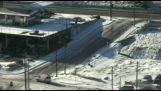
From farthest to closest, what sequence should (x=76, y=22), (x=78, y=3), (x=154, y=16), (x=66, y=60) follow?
1. (x=78, y=3)
2. (x=154, y=16)
3. (x=76, y=22)
4. (x=66, y=60)

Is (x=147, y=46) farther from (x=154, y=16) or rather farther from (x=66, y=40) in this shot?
(x=154, y=16)

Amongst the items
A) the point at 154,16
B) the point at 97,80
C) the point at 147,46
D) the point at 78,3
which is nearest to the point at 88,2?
the point at 78,3

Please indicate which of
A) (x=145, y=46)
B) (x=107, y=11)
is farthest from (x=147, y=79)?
(x=107, y=11)

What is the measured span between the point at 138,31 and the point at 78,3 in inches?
1167

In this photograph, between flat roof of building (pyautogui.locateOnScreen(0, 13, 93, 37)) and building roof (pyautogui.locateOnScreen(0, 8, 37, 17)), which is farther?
building roof (pyautogui.locateOnScreen(0, 8, 37, 17))

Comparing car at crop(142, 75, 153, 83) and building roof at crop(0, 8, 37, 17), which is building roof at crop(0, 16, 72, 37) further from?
car at crop(142, 75, 153, 83)

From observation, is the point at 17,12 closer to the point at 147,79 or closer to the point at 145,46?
the point at 145,46

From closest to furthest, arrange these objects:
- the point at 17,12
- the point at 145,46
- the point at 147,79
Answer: the point at 147,79 < the point at 145,46 < the point at 17,12

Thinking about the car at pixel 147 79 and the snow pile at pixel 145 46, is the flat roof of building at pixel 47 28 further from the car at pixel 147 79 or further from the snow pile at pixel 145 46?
the car at pixel 147 79

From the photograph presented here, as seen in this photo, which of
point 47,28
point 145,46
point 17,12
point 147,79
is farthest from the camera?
point 17,12

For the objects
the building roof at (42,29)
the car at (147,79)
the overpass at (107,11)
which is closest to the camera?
the car at (147,79)

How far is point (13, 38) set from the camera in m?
75.4

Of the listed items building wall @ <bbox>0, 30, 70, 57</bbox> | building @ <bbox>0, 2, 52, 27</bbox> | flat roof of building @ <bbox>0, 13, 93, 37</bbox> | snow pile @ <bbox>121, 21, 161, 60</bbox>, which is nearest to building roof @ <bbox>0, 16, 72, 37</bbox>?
flat roof of building @ <bbox>0, 13, 93, 37</bbox>

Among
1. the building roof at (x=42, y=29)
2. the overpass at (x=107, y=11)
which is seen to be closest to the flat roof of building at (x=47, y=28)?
the building roof at (x=42, y=29)
